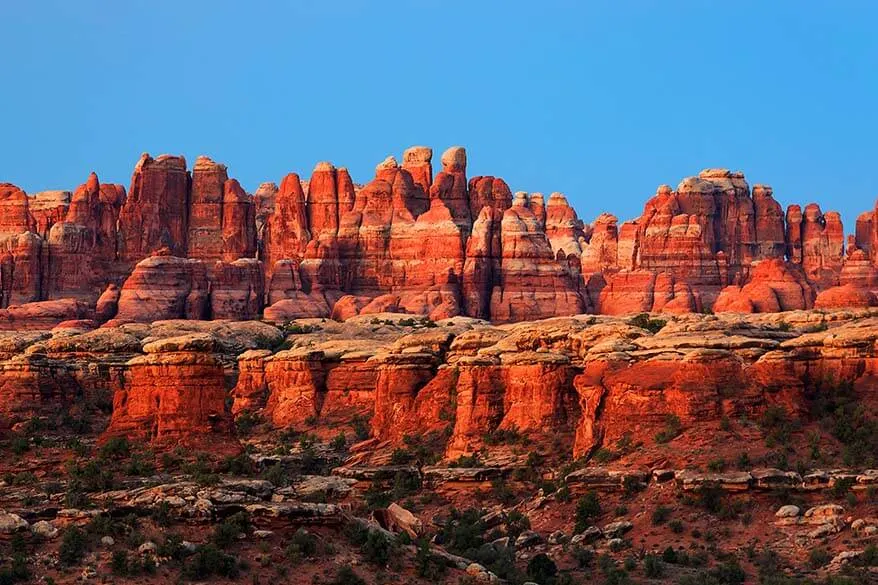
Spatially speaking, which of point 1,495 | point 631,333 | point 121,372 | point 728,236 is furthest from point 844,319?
point 728,236

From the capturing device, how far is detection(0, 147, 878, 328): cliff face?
138 meters

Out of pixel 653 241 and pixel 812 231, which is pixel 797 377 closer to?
pixel 653 241

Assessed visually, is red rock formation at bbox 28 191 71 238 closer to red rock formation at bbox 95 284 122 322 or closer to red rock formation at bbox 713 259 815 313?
red rock formation at bbox 95 284 122 322

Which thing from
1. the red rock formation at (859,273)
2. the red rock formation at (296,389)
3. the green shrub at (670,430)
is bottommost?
the green shrub at (670,430)

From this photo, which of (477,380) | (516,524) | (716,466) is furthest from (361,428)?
(716,466)

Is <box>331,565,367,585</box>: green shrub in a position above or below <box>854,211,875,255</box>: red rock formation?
below

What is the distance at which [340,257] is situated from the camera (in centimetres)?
14825

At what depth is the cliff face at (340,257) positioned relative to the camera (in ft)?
453

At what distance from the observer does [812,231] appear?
188m

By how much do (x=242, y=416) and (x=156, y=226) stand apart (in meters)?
53.3

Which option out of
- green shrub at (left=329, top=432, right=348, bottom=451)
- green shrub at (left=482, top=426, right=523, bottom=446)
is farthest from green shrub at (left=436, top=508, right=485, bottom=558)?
green shrub at (left=329, top=432, right=348, bottom=451)

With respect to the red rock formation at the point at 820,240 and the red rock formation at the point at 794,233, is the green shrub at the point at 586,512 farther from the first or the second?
the red rock formation at the point at 794,233

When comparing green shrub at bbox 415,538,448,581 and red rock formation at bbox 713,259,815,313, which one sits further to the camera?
red rock formation at bbox 713,259,815,313

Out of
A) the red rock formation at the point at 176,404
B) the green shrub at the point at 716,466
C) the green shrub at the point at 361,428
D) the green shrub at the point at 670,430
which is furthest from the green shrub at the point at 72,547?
the green shrub at the point at 361,428
